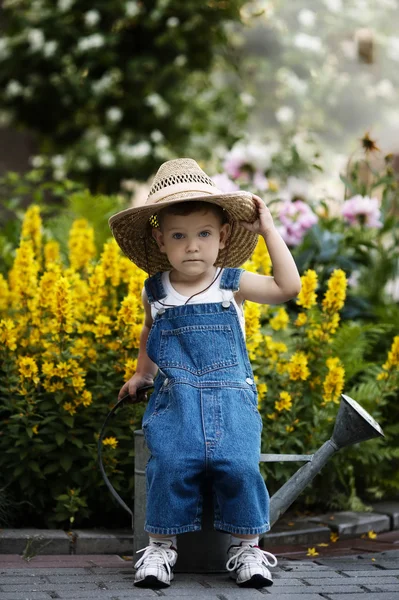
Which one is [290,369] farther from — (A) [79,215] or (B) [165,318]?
(A) [79,215]

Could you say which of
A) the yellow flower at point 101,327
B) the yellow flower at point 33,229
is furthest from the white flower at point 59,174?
the yellow flower at point 101,327

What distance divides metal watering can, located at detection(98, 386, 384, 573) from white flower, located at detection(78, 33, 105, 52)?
20.8 ft

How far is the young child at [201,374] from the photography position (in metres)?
→ 2.54

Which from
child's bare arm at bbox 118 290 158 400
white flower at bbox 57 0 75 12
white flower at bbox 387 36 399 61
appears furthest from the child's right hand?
white flower at bbox 387 36 399 61

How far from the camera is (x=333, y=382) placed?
127 inches

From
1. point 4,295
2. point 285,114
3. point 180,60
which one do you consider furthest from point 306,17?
point 4,295

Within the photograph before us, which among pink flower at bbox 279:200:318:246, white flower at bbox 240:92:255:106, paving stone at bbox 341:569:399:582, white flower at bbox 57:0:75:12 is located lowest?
paving stone at bbox 341:569:399:582

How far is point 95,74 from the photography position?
352 inches

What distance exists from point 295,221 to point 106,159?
387cm

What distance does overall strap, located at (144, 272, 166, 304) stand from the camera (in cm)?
272

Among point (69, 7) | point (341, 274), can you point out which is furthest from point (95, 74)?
point (341, 274)

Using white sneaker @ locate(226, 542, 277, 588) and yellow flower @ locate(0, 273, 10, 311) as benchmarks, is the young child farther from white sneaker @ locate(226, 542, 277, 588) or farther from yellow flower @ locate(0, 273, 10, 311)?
yellow flower @ locate(0, 273, 10, 311)

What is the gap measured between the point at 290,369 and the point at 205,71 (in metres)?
6.41

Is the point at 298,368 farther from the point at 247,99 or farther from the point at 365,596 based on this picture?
the point at 247,99
